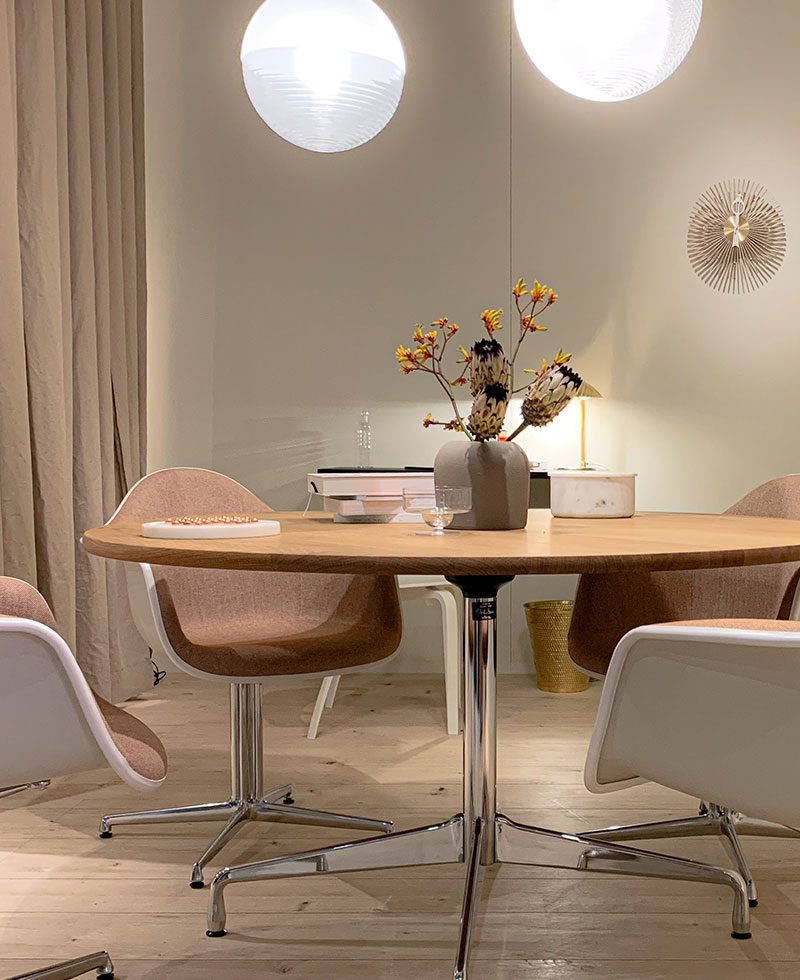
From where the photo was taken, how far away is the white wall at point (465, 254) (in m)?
4.00

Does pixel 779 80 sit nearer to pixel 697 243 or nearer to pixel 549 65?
pixel 697 243

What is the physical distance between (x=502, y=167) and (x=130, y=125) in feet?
4.59

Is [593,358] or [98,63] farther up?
[98,63]

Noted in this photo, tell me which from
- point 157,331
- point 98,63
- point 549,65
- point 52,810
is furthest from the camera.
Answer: point 157,331

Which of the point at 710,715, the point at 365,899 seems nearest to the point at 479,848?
the point at 365,899

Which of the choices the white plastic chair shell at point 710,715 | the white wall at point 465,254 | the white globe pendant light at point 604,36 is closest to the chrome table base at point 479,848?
the white plastic chair shell at point 710,715

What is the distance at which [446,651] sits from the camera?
3.23 meters

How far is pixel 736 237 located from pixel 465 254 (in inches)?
40.7

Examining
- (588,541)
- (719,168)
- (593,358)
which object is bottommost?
(588,541)

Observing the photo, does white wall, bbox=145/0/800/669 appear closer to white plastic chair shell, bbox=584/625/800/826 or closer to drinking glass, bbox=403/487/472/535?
drinking glass, bbox=403/487/472/535

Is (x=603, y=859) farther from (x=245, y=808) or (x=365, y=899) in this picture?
(x=245, y=808)

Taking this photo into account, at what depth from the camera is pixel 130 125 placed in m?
3.59

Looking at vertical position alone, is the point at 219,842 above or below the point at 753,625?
below

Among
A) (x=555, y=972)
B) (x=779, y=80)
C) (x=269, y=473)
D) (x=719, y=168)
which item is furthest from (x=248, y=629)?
(x=779, y=80)
